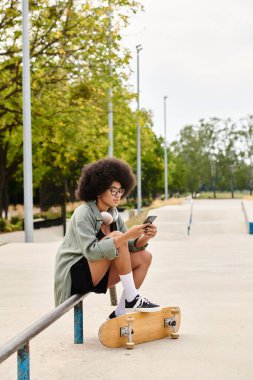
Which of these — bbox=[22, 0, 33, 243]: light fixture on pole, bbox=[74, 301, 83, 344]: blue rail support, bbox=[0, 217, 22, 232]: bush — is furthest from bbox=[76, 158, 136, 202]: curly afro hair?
bbox=[0, 217, 22, 232]: bush

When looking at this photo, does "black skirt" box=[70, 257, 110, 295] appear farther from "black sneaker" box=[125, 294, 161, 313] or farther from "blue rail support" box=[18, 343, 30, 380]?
"blue rail support" box=[18, 343, 30, 380]

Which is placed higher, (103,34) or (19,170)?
(103,34)

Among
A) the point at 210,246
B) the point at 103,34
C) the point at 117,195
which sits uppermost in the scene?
the point at 103,34

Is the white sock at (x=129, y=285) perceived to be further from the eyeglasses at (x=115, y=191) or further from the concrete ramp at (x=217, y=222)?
the concrete ramp at (x=217, y=222)

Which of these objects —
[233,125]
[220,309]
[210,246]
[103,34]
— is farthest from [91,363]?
[233,125]

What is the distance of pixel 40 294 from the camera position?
32.0ft

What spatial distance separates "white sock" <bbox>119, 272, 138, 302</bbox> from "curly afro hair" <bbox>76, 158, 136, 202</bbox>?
2.35ft

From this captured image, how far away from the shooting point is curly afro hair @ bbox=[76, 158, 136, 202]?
21.5 feet

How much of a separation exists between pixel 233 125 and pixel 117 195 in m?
108

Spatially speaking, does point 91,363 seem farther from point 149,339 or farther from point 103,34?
point 103,34

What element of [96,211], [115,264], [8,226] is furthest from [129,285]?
[8,226]

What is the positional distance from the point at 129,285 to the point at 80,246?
51 cm

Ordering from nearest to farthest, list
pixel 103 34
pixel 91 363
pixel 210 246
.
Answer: pixel 91 363 < pixel 210 246 < pixel 103 34

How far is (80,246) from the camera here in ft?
20.6
